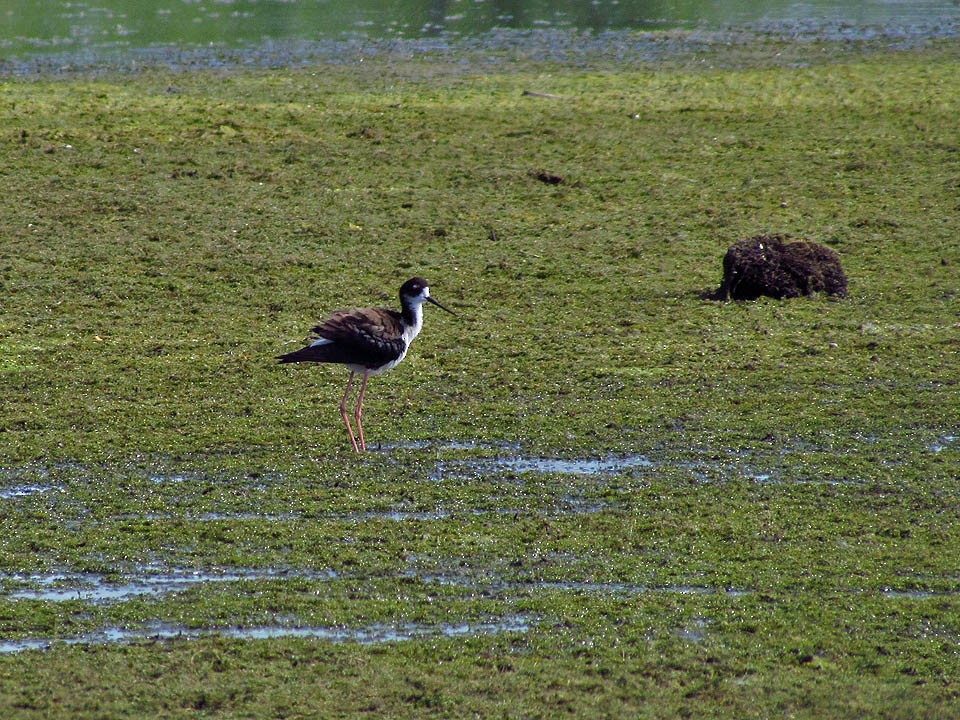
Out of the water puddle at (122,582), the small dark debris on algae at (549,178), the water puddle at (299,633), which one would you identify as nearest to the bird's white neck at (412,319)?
the water puddle at (122,582)

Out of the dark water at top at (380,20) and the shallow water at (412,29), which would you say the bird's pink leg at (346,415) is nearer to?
the shallow water at (412,29)

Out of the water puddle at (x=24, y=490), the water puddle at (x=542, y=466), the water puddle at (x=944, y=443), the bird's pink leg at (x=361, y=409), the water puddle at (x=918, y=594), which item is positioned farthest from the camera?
the bird's pink leg at (x=361, y=409)

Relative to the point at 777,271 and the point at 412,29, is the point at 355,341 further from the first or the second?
the point at 412,29

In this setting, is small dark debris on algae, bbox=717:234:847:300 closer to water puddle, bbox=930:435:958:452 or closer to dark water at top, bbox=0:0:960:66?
water puddle, bbox=930:435:958:452

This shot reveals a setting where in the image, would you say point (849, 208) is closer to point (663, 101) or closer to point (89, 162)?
point (663, 101)

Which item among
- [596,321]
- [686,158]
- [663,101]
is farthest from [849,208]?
[663,101]

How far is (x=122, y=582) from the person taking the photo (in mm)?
6848

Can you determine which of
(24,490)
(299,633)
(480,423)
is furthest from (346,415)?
(299,633)

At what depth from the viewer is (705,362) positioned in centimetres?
1027

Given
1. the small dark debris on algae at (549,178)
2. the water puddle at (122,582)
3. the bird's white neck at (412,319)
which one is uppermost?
the small dark debris on algae at (549,178)

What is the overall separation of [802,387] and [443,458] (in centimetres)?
275

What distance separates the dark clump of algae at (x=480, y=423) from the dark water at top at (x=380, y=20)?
9.02 meters

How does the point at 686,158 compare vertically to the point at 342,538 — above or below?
above

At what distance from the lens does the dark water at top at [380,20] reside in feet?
85.3
